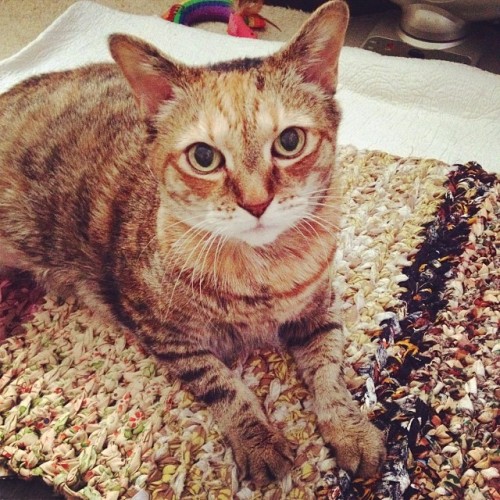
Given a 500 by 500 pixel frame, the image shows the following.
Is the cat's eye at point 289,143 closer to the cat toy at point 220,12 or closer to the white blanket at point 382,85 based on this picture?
the white blanket at point 382,85

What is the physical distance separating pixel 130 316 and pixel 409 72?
50.4 inches

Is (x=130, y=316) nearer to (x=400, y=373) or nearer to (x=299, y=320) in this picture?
(x=299, y=320)

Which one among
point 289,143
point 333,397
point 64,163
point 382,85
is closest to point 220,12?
point 382,85

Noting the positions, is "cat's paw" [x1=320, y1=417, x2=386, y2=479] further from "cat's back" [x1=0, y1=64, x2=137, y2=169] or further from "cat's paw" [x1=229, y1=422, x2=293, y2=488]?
"cat's back" [x1=0, y1=64, x2=137, y2=169]

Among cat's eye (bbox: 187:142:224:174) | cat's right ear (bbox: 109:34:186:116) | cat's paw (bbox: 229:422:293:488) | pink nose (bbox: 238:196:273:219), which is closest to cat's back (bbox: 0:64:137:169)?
cat's right ear (bbox: 109:34:186:116)

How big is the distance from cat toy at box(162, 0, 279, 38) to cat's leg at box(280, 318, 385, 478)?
5.25 feet

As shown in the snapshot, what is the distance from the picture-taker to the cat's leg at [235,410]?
985mm

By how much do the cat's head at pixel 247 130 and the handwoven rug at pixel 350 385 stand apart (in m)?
0.35

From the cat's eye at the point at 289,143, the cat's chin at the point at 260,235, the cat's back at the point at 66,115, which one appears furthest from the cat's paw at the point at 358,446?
the cat's back at the point at 66,115

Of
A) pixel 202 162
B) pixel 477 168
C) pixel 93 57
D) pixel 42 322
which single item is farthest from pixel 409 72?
pixel 42 322

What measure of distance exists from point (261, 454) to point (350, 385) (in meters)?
0.24

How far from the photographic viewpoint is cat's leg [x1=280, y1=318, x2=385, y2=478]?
0.99 metres

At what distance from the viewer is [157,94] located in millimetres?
977

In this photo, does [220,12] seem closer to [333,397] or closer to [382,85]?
[382,85]
